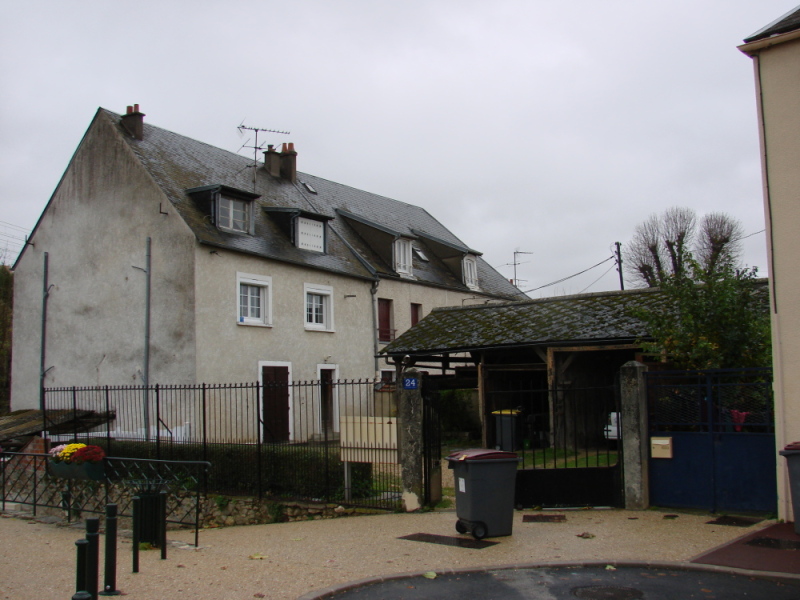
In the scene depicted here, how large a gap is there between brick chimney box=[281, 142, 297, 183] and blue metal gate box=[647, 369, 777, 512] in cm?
1984

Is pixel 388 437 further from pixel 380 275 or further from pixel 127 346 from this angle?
pixel 380 275

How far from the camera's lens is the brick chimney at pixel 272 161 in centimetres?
2769

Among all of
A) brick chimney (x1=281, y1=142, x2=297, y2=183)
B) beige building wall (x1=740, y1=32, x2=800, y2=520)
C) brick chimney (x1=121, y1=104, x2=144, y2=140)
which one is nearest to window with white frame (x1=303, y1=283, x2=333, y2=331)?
brick chimney (x1=281, y1=142, x2=297, y2=183)

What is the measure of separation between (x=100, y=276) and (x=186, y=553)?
49.2 ft

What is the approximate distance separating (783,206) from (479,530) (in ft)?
17.6

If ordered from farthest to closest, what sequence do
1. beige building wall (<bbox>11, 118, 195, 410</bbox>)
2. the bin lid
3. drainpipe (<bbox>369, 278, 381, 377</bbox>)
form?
drainpipe (<bbox>369, 278, 381, 377</bbox>), beige building wall (<bbox>11, 118, 195, 410</bbox>), the bin lid

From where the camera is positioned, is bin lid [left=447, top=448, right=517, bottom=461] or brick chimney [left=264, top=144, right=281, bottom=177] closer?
bin lid [left=447, top=448, right=517, bottom=461]

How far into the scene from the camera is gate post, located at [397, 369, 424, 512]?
10.8 m

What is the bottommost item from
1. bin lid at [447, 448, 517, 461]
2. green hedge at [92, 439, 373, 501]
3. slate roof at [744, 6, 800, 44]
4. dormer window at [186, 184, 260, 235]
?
green hedge at [92, 439, 373, 501]

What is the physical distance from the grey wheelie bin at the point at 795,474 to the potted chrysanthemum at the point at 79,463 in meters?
9.14

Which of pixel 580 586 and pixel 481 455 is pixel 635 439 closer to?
pixel 481 455

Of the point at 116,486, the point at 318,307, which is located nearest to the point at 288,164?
the point at 318,307

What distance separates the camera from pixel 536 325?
16.7 meters

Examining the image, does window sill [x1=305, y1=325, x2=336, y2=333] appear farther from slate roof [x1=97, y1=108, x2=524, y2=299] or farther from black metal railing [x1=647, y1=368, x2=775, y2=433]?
black metal railing [x1=647, y1=368, x2=775, y2=433]
